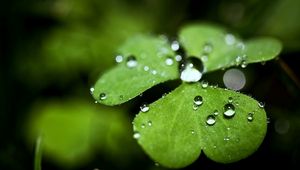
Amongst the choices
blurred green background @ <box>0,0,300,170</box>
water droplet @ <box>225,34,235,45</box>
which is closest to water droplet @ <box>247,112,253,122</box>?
blurred green background @ <box>0,0,300,170</box>

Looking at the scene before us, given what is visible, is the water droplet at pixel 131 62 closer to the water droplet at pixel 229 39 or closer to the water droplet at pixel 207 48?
the water droplet at pixel 207 48

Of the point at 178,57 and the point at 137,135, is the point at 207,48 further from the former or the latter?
the point at 137,135

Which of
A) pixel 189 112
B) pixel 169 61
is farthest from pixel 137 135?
pixel 169 61

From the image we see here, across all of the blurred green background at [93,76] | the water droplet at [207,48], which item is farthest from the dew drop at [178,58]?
the blurred green background at [93,76]

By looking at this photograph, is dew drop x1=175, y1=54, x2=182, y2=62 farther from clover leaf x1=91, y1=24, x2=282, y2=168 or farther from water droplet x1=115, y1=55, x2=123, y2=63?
water droplet x1=115, y1=55, x2=123, y2=63

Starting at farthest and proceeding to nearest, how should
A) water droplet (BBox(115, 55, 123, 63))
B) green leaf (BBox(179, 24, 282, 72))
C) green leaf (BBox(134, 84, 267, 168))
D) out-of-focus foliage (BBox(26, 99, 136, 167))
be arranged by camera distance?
1. out-of-focus foliage (BBox(26, 99, 136, 167))
2. water droplet (BBox(115, 55, 123, 63))
3. green leaf (BBox(179, 24, 282, 72))
4. green leaf (BBox(134, 84, 267, 168))

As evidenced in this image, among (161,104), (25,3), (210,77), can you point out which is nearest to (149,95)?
(210,77)

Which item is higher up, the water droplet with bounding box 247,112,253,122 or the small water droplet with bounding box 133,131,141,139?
the small water droplet with bounding box 133,131,141,139
